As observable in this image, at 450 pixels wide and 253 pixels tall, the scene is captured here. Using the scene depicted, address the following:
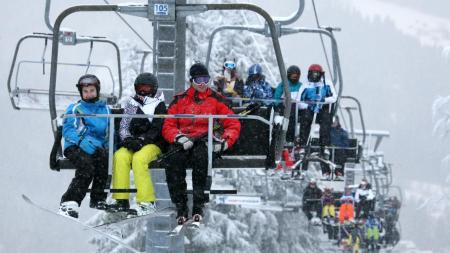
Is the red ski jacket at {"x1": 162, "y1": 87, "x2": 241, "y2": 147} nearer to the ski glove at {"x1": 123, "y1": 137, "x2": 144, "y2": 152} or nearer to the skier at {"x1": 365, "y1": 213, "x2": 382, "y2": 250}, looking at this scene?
the ski glove at {"x1": 123, "y1": 137, "x2": 144, "y2": 152}

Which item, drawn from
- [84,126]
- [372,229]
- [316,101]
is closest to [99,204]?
[84,126]

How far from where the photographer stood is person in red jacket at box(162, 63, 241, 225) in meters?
10.3

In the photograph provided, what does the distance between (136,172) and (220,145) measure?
812 millimetres

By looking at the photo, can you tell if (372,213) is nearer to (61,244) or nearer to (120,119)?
(120,119)

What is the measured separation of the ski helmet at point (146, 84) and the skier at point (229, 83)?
225 inches

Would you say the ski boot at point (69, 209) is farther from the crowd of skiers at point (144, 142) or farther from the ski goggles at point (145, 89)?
the ski goggles at point (145, 89)

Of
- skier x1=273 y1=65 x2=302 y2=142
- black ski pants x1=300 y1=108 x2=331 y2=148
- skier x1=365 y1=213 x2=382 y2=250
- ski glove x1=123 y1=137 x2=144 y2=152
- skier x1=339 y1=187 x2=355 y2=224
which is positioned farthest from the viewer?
skier x1=365 y1=213 x2=382 y2=250

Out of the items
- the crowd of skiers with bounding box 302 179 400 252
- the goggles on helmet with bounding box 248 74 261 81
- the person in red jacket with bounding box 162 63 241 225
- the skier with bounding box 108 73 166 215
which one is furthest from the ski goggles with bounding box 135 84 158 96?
the crowd of skiers with bounding box 302 179 400 252

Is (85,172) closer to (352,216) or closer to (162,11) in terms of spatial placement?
(162,11)

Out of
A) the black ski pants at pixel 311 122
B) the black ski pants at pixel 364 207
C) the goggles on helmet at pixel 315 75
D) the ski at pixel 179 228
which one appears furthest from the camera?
the black ski pants at pixel 364 207

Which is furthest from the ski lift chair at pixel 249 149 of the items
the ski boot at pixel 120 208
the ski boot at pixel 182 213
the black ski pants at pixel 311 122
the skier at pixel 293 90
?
the black ski pants at pixel 311 122

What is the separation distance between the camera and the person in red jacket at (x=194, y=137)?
1031 cm

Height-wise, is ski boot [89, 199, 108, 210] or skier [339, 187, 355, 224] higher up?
ski boot [89, 199, 108, 210]

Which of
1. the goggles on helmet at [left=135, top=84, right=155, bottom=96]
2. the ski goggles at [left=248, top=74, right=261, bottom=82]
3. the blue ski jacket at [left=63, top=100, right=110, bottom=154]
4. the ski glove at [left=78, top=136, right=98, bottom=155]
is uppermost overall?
the ski goggles at [left=248, top=74, right=261, bottom=82]
